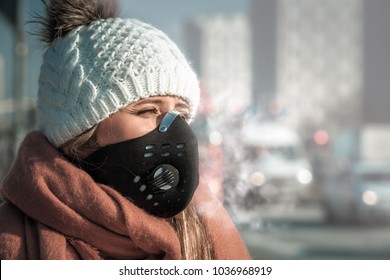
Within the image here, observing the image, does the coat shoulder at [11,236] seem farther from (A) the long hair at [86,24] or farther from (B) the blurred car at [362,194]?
(B) the blurred car at [362,194]

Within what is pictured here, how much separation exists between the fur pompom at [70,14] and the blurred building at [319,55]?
31754 millimetres

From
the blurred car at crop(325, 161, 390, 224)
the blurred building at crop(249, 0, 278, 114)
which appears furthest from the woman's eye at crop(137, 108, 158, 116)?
the blurred building at crop(249, 0, 278, 114)

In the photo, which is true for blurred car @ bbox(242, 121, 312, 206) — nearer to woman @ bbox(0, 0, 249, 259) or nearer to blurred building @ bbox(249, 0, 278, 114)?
woman @ bbox(0, 0, 249, 259)

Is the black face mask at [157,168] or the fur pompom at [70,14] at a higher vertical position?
the fur pompom at [70,14]

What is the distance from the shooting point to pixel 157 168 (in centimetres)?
146

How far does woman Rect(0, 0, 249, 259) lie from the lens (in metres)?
1.43

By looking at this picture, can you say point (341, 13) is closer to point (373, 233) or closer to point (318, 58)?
point (318, 58)

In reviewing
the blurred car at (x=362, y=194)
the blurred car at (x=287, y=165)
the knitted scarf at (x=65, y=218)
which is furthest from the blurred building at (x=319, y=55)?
the knitted scarf at (x=65, y=218)

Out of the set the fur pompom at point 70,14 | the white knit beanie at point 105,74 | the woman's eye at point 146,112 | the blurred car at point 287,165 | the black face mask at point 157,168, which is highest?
the fur pompom at point 70,14

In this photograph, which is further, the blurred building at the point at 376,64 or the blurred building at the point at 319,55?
the blurred building at the point at 319,55

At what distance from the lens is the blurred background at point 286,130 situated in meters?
3.24

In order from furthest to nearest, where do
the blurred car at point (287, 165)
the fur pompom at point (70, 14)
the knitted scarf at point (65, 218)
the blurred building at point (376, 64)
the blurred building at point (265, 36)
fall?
the blurred building at point (265, 36) → the blurred building at point (376, 64) → the blurred car at point (287, 165) → the fur pompom at point (70, 14) → the knitted scarf at point (65, 218)

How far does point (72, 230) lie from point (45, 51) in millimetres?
390

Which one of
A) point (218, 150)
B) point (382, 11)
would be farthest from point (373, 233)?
point (382, 11)
